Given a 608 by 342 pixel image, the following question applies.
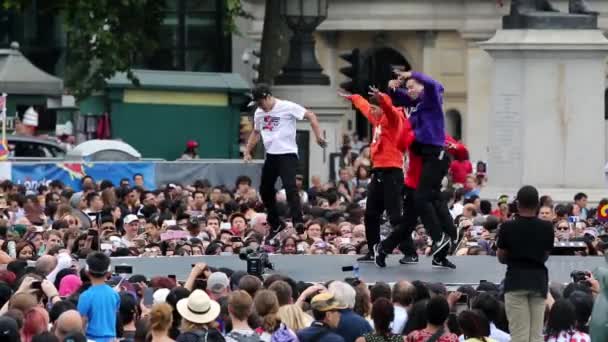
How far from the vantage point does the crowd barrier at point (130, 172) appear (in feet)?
113

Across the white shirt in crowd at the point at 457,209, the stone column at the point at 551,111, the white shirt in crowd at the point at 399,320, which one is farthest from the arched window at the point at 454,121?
the white shirt in crowd at the point at 399,320

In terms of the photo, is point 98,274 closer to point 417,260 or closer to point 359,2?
point 417,260

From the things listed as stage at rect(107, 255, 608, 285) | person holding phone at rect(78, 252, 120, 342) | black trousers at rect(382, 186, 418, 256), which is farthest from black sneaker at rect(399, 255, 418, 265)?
person holding phone at rect(78, 252, 120, 342)

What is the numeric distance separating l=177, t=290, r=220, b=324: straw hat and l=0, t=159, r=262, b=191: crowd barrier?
1751 cm

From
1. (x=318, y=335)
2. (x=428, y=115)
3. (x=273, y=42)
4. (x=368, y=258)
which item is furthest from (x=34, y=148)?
(x=318, y=335)

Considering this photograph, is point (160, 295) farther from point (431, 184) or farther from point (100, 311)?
point (431, 184)

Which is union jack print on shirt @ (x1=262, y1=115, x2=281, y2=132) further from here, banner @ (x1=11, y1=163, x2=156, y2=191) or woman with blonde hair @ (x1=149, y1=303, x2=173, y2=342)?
banner @ (x1=11, y1=163, x2=156, y2=191)

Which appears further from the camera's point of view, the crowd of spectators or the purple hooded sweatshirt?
the purple hooded sweatshirt

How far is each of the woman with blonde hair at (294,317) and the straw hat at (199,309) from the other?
0.50 metres

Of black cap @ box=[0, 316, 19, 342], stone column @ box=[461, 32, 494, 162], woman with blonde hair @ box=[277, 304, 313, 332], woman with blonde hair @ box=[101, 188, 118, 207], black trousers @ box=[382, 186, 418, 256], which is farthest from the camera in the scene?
stone column @ box=[461, 32, 494, 162]

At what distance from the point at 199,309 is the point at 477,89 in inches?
1529

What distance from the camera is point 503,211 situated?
28578 mm

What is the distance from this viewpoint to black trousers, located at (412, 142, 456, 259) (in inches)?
832

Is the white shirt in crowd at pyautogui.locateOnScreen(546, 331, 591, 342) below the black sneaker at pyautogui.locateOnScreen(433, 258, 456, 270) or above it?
above
